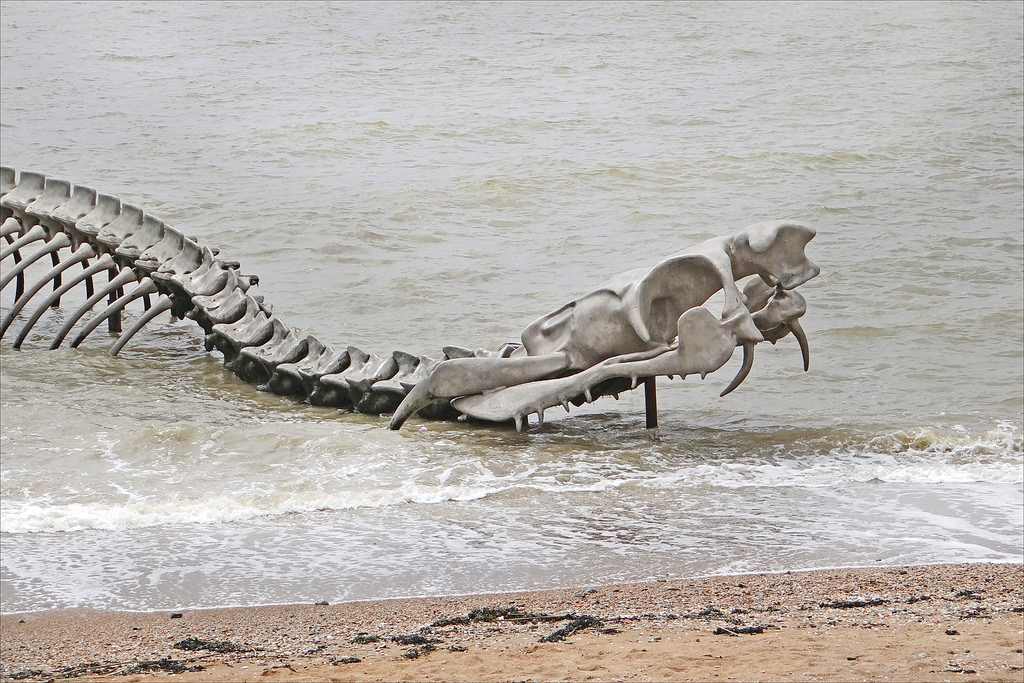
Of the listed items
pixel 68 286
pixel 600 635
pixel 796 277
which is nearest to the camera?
pixel 600 635

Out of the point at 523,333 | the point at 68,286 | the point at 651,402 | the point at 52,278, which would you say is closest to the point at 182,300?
the point at 68,286

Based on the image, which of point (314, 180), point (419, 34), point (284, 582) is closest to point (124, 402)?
point (284, 582)

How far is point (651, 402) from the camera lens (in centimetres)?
723

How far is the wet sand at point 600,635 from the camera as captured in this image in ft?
12.3

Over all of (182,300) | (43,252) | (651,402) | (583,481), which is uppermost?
(43,252)

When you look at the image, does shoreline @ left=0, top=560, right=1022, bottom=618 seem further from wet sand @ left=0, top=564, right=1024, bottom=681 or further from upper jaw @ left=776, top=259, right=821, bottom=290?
upper jaw @ left=776, top=259, right=821, bottom=290

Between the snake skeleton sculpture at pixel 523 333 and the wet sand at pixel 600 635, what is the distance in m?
1.73

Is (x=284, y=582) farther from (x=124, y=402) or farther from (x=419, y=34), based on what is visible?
(x=419, y=34)

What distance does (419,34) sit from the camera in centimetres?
2266

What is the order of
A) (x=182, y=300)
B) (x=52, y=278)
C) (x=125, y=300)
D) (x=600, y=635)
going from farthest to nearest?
(x=52, y=278)
(x=125, y=300)
(x=182, y=300)
(x=600, y=635)

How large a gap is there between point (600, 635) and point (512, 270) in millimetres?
7541

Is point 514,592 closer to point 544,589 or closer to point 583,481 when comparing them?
point 544,589

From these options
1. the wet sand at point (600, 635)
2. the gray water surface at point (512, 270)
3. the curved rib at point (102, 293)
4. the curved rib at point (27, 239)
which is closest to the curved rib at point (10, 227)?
the curved rib at point (27, 239)

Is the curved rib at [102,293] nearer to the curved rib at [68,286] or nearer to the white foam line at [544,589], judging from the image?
the curved rib at [68,286]
